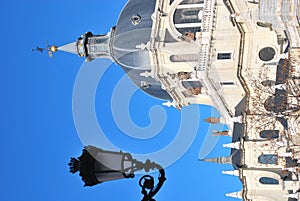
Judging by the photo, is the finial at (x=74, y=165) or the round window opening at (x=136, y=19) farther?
the round window opening at (x=136, y=19)

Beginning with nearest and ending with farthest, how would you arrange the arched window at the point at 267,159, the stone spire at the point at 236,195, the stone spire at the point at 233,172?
the arched window at the point at 267,159, the stone spire at the point at 233,172, the stone spire at the point at 236,195

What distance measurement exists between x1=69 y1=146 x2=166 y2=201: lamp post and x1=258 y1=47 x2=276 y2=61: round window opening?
86.7ft

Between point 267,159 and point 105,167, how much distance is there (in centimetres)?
2672

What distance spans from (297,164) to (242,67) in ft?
23.1

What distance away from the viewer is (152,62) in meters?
38.2

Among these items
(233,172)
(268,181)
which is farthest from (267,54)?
(268,181)

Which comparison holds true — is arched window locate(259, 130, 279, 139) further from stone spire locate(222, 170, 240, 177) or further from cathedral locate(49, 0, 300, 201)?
stone spire locate(222, 170, 240, 177)

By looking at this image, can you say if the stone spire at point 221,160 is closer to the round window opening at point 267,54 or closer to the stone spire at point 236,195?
the stone spire at point 236,195

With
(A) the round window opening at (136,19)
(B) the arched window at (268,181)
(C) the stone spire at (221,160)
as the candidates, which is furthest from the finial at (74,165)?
(A) the round window opening at (136,19)

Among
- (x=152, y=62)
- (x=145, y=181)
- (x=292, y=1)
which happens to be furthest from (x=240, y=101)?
(x=145, y=181)

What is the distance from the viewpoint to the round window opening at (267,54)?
3356 cm

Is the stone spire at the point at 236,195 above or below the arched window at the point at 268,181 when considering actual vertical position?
below

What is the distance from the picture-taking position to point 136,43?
131ft

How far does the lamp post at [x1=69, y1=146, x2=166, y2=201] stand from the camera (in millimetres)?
8320
